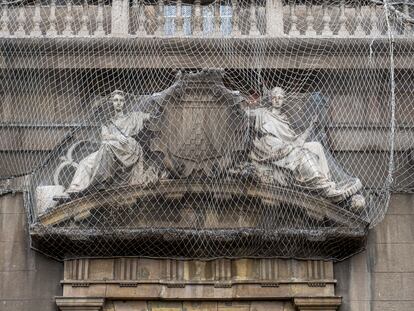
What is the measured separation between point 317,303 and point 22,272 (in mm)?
3576

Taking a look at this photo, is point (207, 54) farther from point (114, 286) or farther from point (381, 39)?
point (114, 286)

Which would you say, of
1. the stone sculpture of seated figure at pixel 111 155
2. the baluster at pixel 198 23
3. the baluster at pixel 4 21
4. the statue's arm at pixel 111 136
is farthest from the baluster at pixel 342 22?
the baluster at pixel 4 21

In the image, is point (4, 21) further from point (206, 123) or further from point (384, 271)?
point (384, 271)

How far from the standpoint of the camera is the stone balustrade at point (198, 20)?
1393 centimetres

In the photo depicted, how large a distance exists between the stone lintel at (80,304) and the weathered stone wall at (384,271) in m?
2.87

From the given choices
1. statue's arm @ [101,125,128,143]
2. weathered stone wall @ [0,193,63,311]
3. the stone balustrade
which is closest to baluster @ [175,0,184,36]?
the stone balustrade

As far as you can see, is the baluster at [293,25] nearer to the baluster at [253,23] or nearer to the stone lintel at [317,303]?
the baluster at [253,23]

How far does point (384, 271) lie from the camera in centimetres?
1302

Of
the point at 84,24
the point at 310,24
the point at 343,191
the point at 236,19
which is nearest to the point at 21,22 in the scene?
the point at 84,24

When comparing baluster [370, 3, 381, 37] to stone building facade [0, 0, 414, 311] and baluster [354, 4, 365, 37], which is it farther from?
baluster [354, 4, 365, 37]

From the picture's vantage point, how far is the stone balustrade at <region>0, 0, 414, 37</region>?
13.9 meters

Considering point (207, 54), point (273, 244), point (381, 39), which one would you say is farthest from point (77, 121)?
point (381, 39)

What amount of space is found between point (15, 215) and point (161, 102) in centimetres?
229

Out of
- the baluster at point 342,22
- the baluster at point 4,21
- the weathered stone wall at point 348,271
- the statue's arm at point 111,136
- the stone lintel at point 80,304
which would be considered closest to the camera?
the stone lintel at point 80,304
